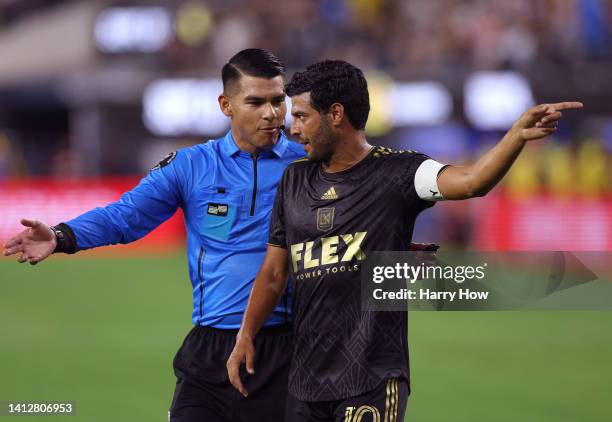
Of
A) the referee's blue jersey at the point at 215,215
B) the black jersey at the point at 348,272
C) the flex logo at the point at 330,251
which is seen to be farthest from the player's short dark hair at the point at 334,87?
the referee's blue jersey at the point at 215,215

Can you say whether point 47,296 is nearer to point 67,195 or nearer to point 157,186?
point 67,195

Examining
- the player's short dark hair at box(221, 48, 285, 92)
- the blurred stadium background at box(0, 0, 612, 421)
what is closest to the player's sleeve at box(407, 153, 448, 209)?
the player's short dark hair at box(221, 48, 285, 92)

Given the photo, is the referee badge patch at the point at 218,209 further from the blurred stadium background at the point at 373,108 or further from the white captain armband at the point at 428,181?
the blurred stadium background at the point at 373,108

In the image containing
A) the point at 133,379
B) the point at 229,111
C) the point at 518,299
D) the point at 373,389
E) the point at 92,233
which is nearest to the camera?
the point at 373,389

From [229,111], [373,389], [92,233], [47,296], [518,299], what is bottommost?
[373,389]

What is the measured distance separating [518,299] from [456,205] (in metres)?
17.9

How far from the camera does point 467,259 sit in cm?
543

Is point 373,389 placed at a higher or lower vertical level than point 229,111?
lower

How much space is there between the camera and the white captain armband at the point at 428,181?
4.92m

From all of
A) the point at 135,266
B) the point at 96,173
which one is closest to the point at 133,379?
the point at 135,266

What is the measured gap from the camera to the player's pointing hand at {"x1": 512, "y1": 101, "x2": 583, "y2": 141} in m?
4.47

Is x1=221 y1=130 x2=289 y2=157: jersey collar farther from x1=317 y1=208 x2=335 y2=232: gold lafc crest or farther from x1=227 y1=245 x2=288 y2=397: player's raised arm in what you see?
x1=317 y1=208 x2=335 y2=232: gold lafc crest

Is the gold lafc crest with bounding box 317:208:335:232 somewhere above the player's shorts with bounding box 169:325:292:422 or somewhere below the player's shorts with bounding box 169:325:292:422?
above

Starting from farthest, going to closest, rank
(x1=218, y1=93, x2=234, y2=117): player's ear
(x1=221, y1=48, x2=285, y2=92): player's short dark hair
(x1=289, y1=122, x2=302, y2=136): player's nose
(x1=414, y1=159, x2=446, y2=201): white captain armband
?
(x1=218, y1=93, x2=234, y2=117): player's ear
(x1=221, y1=48, x2=285, y2=92): player's short dark hair
(x1=289, y1=122, x2=302, y2=136): player's nose
(x1=414, y1=159, x2=446, y2=201): white captain armband
